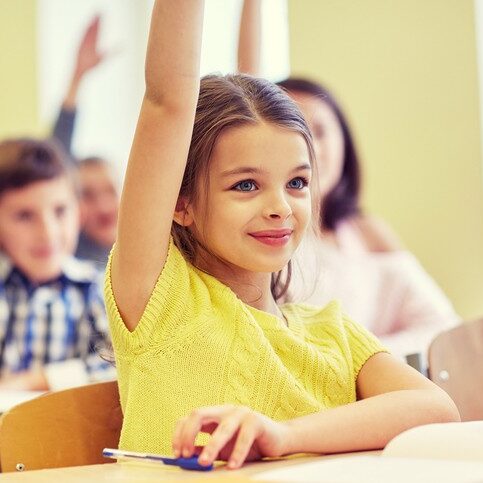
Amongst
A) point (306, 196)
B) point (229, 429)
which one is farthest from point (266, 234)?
point (229, 429)

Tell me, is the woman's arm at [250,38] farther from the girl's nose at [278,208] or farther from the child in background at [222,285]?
the girl's nose at [278,208]

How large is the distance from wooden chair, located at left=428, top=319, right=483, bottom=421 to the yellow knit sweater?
0.25 meters

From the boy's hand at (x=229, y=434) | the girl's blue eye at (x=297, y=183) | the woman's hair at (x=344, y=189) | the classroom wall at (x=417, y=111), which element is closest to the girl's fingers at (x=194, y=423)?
the boy's hand at (x=229, y=434)

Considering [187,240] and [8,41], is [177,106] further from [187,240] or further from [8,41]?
[8,41]

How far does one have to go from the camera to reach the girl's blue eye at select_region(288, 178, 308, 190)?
3.67 feet

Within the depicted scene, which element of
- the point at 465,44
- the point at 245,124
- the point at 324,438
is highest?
the point at 465,44

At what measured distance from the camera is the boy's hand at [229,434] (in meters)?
0.81

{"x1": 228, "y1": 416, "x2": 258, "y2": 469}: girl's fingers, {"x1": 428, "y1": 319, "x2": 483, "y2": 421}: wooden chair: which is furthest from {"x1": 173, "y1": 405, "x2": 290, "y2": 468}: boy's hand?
{"x1": 428, "y1": 319, "x2": 483, "y2": 421}: wooden chair

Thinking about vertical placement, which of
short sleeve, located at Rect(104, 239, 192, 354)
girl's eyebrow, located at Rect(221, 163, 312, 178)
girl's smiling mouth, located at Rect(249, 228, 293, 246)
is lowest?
short sleeve, located at Rect(104, 239, 192, 354)

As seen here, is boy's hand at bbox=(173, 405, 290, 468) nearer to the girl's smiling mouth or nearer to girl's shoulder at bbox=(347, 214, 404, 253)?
the girl's smiling mouth

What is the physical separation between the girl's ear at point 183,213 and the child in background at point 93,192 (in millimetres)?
2824

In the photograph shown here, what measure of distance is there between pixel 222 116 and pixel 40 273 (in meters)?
2.49

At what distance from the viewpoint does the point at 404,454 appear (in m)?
0.83

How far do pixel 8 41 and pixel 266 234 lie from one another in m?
3.42
